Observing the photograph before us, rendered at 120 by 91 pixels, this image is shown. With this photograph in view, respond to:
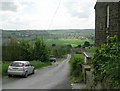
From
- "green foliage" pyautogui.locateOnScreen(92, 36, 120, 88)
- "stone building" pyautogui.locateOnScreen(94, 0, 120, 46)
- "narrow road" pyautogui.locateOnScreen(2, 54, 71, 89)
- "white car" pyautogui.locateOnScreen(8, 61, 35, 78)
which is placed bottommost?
"narrow road" pyautogui.locateOnScreen(2, 54, 71, 89)

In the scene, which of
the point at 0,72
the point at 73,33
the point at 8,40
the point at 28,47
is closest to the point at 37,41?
the point at 28,47

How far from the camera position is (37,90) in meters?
14.8

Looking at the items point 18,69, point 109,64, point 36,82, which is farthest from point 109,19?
point 18,69

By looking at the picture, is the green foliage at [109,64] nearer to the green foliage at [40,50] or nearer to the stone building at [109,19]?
the stone building at [109,19]

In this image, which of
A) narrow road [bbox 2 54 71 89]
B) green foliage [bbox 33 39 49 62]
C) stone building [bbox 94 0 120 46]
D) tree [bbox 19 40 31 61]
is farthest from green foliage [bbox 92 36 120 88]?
green foliage [bbox 33 39 49 62]

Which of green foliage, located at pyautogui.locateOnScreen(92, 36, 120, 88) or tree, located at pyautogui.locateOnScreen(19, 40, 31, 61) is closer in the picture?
green foliage, located at pyautogui.locateOnScreen(92, 36, 120, 88)

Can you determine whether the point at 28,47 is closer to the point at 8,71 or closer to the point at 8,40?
the point at 8,40

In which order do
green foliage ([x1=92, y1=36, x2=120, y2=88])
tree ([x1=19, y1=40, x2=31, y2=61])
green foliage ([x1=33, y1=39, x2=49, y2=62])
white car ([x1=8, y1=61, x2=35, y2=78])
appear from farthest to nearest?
1. green foliage ([x1=33, y1=39, x2=49, y2=62])
2. tree ([x1=19, y1=40, x2=31, y2=61])
3. white car ([x1=8, y1=61, x2=35, y2=78])
4. green foliage ([x1=92, y1=36, x2=120, y2=88])

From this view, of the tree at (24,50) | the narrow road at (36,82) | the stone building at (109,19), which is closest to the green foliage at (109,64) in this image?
the stone building at (109,19)

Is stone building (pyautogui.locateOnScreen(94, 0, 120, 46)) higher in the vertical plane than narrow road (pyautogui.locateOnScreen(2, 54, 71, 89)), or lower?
higher

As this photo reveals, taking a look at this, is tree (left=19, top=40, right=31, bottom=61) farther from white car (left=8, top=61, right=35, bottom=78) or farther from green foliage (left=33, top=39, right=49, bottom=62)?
white car (left=8, top=61, right=35, bottom=78)

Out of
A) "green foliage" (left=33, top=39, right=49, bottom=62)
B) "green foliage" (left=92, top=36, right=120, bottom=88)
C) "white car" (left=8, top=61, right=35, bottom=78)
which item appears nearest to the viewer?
"green foliage" (left=92, top=36, right=120, bottom=88)

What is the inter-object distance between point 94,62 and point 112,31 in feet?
11.9

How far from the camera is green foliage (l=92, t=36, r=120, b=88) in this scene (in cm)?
702
